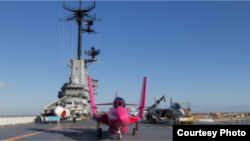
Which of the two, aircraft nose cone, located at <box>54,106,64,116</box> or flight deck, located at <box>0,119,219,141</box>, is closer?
flight deck, located at <box>0,119,219,141</box>

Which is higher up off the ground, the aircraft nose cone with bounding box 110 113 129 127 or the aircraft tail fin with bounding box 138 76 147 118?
the aircraft tail fin with bounding box 138 76 147 118

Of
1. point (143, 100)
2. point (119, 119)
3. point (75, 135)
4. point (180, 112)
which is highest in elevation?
point (143, 100)

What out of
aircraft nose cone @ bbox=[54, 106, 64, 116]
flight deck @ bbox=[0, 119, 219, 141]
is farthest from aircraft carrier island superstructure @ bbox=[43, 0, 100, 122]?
flight deck @ bbox=[0, 119, 219, 141]

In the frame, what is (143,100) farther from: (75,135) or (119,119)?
(75,135)

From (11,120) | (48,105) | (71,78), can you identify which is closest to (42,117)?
(48,105)

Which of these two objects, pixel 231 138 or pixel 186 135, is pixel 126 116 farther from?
pixel 231 138

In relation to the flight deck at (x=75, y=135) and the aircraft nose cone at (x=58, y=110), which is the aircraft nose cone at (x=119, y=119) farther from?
the aircraft nose cone at (x=58, y=110)

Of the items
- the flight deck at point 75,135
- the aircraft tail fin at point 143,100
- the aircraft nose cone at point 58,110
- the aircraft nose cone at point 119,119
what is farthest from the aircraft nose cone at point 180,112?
the aircraft nose cone at point 58,110

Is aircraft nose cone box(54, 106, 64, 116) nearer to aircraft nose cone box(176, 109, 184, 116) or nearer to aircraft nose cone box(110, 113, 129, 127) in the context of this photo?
aircraft nose cone box(176, 109, 184, 116)

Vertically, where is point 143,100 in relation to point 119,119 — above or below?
above

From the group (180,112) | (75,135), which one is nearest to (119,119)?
(75,135)

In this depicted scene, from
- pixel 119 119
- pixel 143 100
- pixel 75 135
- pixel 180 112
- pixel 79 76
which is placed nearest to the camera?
pixel 119 119

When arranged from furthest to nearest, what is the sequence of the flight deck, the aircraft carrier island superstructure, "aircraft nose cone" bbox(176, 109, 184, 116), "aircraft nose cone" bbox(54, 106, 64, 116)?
the aircraft carrier island superstructure
"aircraft nose cone" bbox(54, 106, 64, 116)
"aircraft nose cone" bbox(176, 109, 184, 116)
the flight deck

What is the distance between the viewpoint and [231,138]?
718cm
